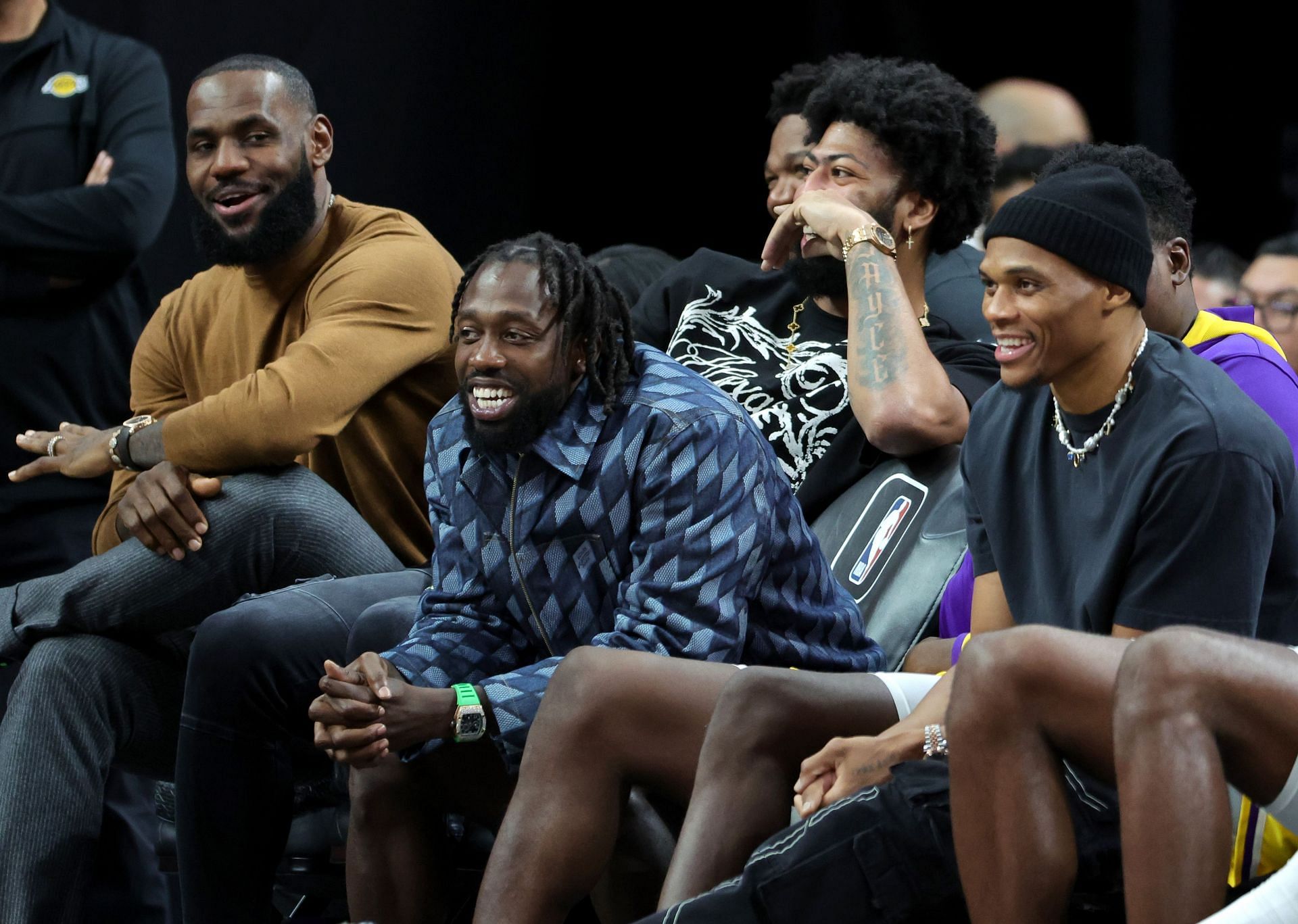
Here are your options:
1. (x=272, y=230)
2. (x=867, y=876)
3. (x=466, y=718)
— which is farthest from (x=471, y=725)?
(x=272, y=230)

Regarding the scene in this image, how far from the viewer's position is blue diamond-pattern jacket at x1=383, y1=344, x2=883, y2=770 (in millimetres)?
2600

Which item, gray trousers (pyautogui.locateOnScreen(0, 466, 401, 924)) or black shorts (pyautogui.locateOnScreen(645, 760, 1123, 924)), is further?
gray trousers (pyautogui.locateOnScreen(0, 466, 401, 924))

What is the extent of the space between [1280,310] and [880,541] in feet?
6.91

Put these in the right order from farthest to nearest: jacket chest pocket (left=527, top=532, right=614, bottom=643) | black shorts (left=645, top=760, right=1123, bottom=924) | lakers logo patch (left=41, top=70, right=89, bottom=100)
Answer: lakers logo patch (left=41, top=70, right=89, bottom=100)
jacket chest pocket (left=527, top=532, right=614, bottom=643)
black shorts (left=645, top=760, right=1123, bottom=924)

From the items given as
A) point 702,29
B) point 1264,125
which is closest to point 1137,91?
point 1264,125

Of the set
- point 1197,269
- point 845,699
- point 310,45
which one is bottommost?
point 1197,269

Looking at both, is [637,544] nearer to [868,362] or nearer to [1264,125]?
[868,362]

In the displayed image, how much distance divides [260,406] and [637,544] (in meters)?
0.84

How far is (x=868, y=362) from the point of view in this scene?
3.07 meters

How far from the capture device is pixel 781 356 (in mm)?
3340

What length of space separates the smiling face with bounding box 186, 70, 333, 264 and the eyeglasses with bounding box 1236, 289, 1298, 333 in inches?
97.1

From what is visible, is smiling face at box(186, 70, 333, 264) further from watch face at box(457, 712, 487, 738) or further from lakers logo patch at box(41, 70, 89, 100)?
watch face at box(457, 712, 487, 738)

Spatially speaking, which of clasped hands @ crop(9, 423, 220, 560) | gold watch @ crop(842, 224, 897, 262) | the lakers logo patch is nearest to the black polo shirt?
gold watch @ crop(842, 224, 897, 262)

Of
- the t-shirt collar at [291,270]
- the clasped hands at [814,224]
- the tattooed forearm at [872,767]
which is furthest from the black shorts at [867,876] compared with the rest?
the t-shirt collar at [291,270]
